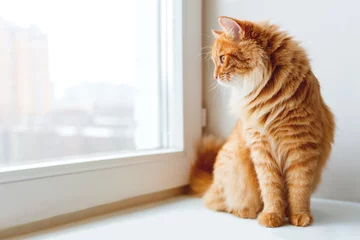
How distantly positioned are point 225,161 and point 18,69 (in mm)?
723

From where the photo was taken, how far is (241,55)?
3.73ft

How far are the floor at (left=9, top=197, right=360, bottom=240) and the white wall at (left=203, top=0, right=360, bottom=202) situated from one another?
129 millimetres

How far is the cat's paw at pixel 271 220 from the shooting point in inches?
43.9

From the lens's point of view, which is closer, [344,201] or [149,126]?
[344,201]

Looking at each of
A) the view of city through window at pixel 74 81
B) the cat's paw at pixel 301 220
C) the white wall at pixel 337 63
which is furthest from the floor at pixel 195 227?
the view of city through window at pixel 74 81

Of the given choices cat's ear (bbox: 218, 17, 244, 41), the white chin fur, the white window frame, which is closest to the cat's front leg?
the white chin fur

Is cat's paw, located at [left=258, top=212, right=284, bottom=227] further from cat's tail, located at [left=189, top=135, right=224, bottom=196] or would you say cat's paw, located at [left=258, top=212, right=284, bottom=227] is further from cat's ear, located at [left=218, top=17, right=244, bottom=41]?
cat's ear, located at [left=218, top=17, right=244, bottom=41]

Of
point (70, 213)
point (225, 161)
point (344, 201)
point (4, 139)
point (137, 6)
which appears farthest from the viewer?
point (137, 6)

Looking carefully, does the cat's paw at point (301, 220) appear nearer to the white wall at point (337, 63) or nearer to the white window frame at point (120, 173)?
the white wall at point (337, 63)

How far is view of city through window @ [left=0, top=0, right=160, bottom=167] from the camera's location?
1.12 m

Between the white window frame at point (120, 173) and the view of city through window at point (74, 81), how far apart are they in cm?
9

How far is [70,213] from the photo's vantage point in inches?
47.0

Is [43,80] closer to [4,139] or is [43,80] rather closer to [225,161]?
[4,139]

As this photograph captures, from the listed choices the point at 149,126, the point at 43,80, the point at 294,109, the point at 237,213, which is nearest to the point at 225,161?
the point at 237,213
